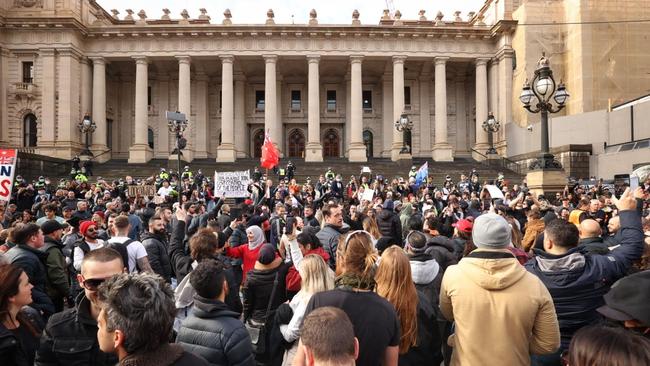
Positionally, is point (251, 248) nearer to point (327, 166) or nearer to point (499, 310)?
point (499, 310)

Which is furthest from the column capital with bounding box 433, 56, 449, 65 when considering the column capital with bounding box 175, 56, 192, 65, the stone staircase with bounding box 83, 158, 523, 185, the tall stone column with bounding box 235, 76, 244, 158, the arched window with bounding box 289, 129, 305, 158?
the column capital with bounding box 175, 56, 192, 65

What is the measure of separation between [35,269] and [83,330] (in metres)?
2.56

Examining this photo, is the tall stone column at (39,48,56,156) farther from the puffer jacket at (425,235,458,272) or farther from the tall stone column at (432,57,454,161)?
the puffer jacket at (425,235,458,272)

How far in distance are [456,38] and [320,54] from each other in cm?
1214

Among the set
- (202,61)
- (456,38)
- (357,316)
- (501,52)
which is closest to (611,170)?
(501,52)

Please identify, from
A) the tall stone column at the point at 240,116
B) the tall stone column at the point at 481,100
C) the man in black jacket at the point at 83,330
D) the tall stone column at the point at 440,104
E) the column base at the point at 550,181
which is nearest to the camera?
the man in black jacket at the point at 83,330

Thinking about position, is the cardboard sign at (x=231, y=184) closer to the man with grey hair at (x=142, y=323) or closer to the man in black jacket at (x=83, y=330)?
the man in black jacket at (x=83, y=330)

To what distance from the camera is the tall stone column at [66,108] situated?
127 ft

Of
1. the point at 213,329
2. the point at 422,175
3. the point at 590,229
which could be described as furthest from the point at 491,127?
the point at 213,329

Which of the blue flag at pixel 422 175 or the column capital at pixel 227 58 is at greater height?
the column capital at pixel 227 58

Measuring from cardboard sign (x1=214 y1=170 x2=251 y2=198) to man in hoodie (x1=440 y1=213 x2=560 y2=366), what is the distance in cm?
1312

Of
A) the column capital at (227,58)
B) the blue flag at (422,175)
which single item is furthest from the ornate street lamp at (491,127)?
the column capital at (227,58)

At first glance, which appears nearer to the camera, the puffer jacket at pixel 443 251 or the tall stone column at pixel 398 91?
the puffer jacket at pixel 443 251

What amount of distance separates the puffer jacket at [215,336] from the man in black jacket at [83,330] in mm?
504
